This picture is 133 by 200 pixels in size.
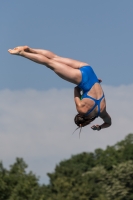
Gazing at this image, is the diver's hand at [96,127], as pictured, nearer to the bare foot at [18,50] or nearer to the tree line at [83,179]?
the bare foot at [18,50]

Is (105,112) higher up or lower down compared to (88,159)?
lower down

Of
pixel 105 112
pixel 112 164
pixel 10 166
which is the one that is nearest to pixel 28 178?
pixel 10 166

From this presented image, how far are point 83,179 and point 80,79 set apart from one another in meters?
79.1

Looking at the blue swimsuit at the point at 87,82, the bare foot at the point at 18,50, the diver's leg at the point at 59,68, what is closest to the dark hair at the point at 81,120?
the blue swimsuit at the point at 87,82

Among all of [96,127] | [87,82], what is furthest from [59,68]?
[96,127]

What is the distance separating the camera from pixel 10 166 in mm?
91875

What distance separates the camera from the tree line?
85.6 meters

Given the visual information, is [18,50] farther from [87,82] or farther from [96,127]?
[96,127]

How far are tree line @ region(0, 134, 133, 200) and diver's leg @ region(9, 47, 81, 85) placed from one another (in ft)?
205

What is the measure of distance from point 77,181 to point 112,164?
17128 millimetres

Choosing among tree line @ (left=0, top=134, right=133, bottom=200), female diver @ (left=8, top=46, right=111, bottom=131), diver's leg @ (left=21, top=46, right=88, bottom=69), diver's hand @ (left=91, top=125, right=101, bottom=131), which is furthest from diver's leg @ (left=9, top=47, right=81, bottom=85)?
tree line @ (left=0, top=134, right=133, bottom=200)

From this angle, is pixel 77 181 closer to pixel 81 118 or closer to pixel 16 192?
pixel 16 192

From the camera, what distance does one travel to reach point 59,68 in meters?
20.4

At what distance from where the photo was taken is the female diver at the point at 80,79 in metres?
20.3
